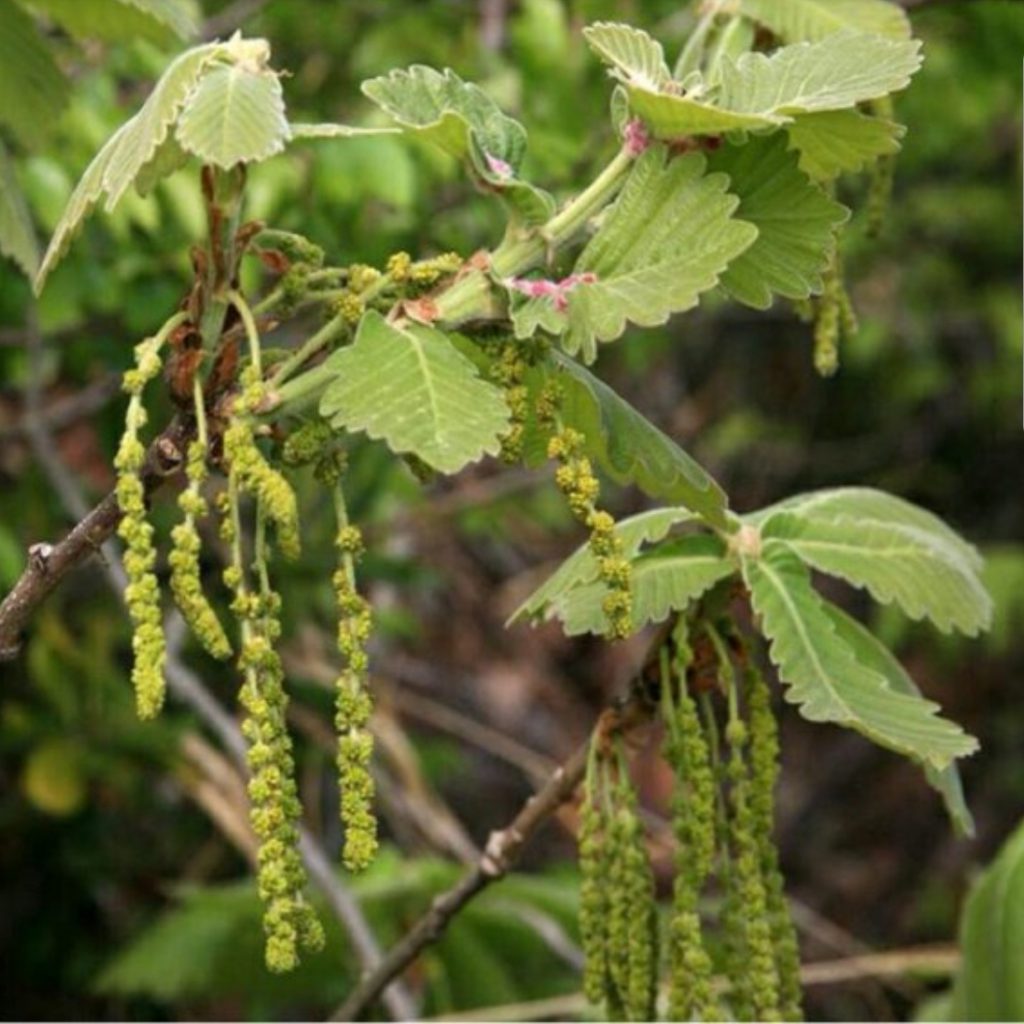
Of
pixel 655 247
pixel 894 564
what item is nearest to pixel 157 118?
pixel 655 247

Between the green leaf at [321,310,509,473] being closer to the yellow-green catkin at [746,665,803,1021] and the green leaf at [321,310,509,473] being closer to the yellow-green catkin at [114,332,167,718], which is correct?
the yellow-green catkin at [114,332,167,718]

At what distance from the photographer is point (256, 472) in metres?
1.05

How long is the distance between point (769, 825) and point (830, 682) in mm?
125

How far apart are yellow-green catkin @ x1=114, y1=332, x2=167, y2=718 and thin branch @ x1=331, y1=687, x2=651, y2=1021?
49 cm

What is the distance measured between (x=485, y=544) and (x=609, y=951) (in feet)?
12.2

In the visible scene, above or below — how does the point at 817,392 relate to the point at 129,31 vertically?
below

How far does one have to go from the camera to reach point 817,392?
5.84 metres

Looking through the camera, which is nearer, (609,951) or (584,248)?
(584,248)

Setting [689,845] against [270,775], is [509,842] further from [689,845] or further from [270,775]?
[270,775]

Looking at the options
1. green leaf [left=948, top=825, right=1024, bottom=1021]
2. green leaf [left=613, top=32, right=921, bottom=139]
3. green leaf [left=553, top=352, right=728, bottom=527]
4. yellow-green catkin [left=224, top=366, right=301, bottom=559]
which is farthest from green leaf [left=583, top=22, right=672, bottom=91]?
green leaf [left=948, top=825, right=1024, bottom=1021]

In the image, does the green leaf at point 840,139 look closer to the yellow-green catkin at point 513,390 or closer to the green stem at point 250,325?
the yellow-green catkin at point 513,390

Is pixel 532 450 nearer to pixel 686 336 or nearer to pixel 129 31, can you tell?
pixel 129 31

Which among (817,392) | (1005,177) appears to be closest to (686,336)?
(817,392)

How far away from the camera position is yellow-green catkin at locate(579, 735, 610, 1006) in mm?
1375
